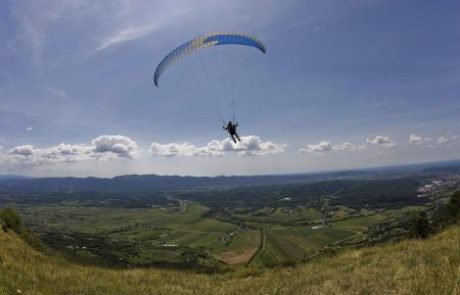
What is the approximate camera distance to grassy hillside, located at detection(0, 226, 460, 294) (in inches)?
368

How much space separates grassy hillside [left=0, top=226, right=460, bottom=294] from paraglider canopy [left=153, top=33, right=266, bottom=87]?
18.3 meters

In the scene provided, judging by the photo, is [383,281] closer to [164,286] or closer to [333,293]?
[333,293]

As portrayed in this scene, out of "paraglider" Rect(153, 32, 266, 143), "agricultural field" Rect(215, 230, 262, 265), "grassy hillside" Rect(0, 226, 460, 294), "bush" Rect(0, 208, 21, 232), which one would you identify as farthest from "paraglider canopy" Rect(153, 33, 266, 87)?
"agricultural field" Rect(215, 230, 262, 265)

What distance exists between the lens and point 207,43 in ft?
102

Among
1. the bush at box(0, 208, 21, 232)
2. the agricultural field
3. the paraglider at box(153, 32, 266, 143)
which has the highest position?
the paraglider at box(153, 32, 266, 143)

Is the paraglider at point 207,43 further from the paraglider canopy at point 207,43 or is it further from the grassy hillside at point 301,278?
the grassy hillside at point 301,278

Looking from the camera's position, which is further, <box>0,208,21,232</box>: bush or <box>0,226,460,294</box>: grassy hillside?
<box>0,208,21,232</box>: bush

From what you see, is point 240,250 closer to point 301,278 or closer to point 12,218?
point 12,218

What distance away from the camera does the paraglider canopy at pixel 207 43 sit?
100ft

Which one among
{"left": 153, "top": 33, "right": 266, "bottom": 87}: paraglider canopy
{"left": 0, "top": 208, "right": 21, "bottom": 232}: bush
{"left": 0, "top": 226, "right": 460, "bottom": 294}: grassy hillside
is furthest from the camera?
{"left": 0, "top": 208, "right": 21, "bottom": 232}: bush

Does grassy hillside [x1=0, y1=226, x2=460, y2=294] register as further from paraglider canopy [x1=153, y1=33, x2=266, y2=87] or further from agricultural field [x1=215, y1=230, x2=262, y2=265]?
agricultural field [x1=215, y1=230, x2=262, y2=265]

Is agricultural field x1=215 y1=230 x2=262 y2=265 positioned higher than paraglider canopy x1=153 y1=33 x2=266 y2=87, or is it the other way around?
paraglider canopy x1=153 y1=33 x2=266 y2=87

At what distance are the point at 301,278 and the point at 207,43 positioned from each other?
879 inches

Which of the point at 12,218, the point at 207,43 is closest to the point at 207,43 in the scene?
the point at 207,43
